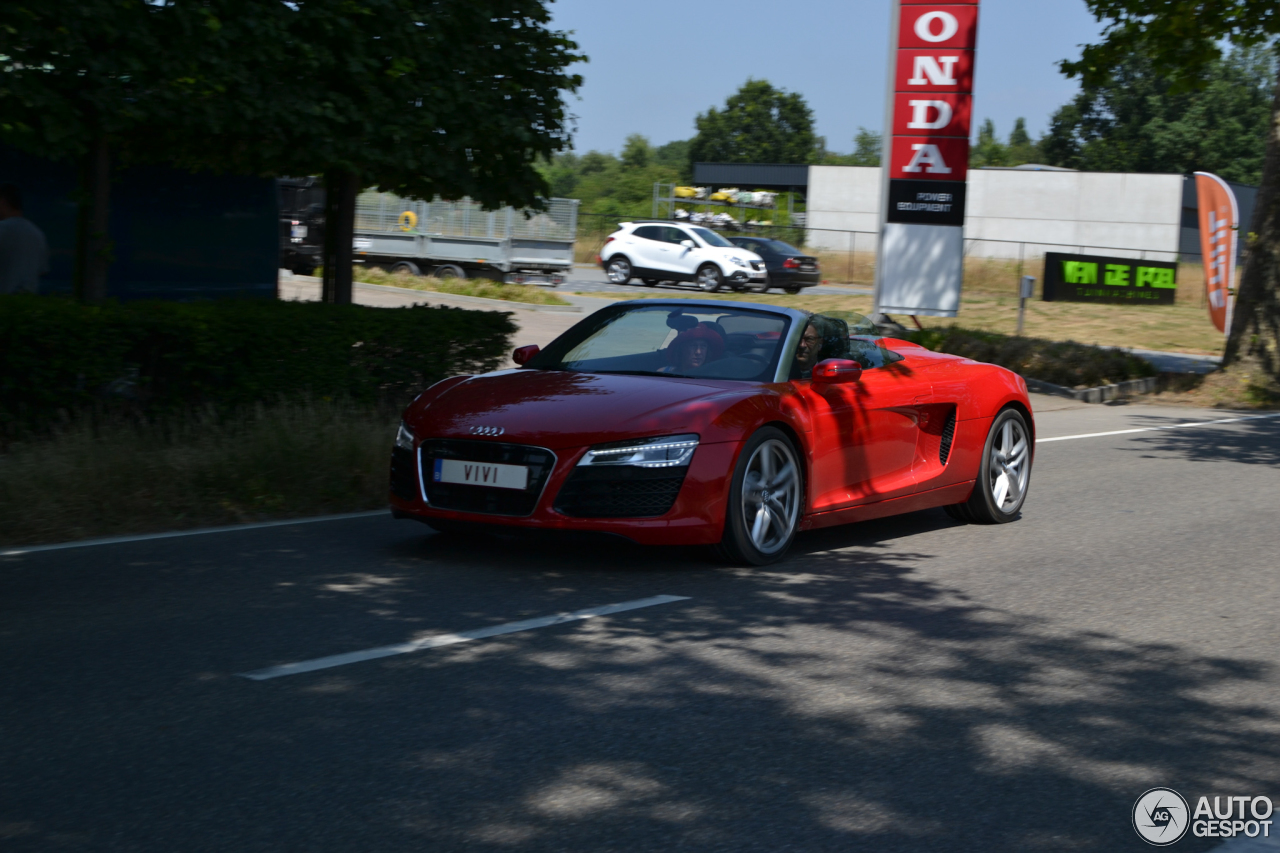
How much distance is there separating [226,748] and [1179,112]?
113 m

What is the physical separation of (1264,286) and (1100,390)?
10.4 ft

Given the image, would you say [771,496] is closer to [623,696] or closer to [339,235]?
[623,696]

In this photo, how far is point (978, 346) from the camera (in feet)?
68.7

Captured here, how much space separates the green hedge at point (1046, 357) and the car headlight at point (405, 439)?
14.1m

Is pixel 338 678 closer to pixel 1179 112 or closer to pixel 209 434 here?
pixel 209 434

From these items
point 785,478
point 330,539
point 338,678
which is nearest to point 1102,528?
point 785,478

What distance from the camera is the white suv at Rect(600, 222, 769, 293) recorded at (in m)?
36.8

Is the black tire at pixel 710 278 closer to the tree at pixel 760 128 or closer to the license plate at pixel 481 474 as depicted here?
the license plate at pixel 481 474

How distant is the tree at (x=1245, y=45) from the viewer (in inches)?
811

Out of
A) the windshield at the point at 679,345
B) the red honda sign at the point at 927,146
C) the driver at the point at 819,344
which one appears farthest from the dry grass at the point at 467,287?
the driver at the point at 819,344

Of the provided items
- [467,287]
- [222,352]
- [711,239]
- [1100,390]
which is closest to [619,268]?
[711,239]

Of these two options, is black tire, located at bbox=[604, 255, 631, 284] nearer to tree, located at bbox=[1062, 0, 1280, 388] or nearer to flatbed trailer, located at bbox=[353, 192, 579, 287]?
flatbed trailer, located at bbox=[353, 192, 579, 287]

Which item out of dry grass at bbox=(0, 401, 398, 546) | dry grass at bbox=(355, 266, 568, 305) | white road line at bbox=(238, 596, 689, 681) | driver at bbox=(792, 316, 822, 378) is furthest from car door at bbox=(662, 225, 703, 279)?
white road line at bbox=(238, 596, 689, 681)

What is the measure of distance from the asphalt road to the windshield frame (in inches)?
40.3
